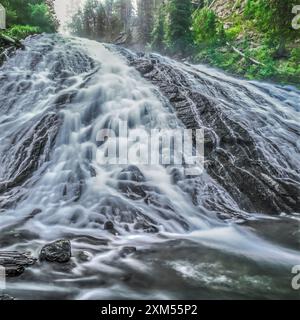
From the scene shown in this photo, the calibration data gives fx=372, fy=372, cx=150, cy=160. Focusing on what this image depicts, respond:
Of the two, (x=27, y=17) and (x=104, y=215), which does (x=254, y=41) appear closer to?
(x=27, y=17)

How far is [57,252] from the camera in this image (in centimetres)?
338

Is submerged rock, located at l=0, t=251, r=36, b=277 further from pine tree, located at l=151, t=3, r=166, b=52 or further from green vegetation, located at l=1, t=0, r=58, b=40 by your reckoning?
pine tree, located at l=151, t=3, r=166, b=52

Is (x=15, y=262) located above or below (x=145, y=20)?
below

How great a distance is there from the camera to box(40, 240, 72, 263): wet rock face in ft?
10.9

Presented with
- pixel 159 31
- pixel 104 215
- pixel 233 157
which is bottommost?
pixel 104 215

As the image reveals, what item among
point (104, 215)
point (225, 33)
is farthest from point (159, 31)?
point (104, 215)

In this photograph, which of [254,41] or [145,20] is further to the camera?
[145,20]

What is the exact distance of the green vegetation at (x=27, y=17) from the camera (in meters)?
10.0

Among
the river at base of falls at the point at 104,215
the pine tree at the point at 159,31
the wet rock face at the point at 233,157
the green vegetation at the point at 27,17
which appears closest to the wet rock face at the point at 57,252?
the river at base of falls at the point at 104,215

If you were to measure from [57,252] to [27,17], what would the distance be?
10153 mm

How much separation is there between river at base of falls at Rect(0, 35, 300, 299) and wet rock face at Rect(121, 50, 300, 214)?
19cm

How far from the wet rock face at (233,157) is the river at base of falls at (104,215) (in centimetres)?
19

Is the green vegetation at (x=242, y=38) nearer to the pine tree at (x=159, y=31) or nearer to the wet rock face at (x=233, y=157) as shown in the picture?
the pine tree at (x=159, y=31)

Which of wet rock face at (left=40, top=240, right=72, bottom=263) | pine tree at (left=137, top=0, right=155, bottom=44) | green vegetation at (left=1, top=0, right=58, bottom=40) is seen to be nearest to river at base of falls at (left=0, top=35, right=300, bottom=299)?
wet rock face at (left=40, top=240, right=72, bottom=263)
